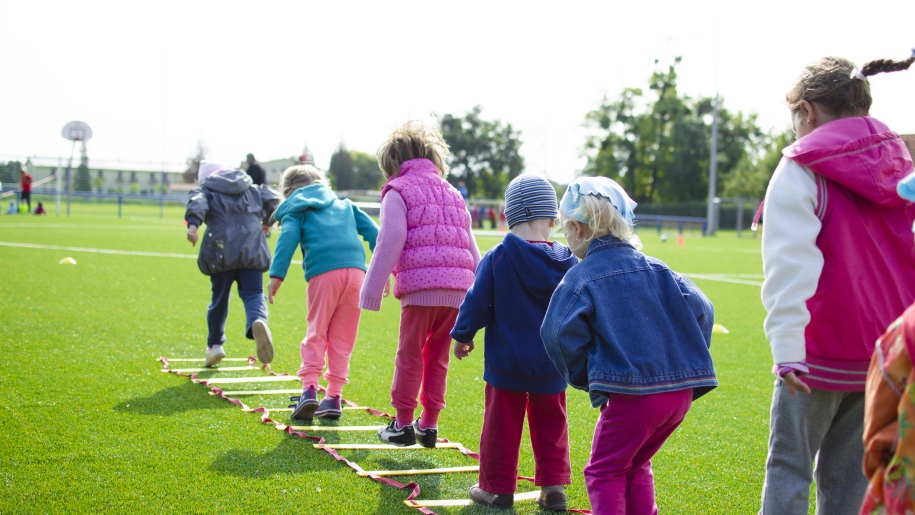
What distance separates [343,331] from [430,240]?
1.16 meters

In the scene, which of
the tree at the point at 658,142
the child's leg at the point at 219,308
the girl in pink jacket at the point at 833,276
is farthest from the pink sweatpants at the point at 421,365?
the tree at the point at 658,142

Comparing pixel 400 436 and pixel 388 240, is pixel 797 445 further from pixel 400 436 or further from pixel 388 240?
pixel 388 240

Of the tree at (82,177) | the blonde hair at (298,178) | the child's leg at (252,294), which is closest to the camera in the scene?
the blonde hair at (298,178)

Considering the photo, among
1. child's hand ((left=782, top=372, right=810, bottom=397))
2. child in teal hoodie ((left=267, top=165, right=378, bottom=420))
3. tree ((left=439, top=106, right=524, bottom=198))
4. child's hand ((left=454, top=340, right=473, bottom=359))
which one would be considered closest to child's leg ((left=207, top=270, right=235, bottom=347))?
child in teal hoodie ((left=267, top=165, right=378, bottom=420))

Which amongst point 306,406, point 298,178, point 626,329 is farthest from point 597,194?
point 298,178

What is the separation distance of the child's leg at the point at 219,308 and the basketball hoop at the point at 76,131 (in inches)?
1401

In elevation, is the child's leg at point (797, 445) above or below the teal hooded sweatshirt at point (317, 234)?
below

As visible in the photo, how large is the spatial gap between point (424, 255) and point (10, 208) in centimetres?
3223

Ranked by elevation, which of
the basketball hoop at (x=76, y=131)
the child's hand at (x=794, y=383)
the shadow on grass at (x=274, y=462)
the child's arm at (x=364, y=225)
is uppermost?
the basketball hoop at (x=76, y=131)

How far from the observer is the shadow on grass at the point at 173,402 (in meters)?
4.99

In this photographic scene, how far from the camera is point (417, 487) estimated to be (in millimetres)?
3752

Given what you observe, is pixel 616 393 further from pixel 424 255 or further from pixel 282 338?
pixel 282 338

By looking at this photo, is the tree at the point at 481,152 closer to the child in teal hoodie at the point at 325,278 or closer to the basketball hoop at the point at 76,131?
the basketball hoop at the point at 76,131

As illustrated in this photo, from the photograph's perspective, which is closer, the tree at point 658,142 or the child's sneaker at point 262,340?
the child's sneaker at point 262,340
